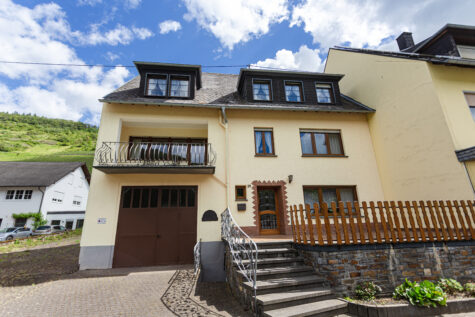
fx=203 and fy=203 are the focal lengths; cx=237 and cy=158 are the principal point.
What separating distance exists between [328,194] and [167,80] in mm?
9195

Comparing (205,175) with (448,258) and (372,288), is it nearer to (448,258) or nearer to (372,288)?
(372,288)

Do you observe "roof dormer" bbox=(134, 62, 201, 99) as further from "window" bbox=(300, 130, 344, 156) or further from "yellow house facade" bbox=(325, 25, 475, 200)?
"yellow house facade" bbox=(325, 25, 475, 200)

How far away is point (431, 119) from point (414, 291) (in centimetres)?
652

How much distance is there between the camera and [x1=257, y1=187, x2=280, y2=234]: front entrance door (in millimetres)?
8469

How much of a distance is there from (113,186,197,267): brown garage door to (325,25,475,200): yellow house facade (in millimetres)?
8755

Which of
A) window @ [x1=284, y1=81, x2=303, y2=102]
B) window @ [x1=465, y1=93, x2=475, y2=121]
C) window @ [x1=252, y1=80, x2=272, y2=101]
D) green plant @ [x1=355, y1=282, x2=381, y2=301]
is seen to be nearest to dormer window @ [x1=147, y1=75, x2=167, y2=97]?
window @ [x1=252, y1=80, x2=272, y2=101]

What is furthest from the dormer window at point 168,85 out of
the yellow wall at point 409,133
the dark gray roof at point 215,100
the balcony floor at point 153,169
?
the yellow wall at point 409,133

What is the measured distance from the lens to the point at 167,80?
978 centimetres

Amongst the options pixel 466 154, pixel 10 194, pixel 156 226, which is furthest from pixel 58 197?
pixel 466 154

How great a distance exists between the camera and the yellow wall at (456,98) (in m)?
7.04

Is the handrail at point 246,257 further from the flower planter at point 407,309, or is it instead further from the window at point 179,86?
the window at point 179,86

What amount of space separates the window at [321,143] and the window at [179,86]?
6.00m

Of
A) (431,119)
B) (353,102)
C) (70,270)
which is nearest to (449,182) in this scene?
(431,119)

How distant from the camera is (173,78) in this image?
9.98m
